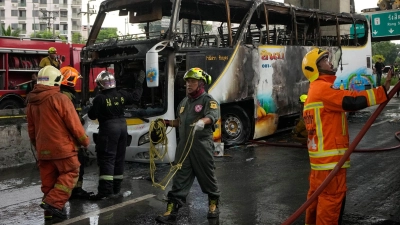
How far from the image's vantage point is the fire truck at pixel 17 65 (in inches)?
650

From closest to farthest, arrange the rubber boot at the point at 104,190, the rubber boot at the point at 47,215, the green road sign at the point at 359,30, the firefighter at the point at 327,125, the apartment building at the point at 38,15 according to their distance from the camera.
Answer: the firefighter at the point at 327,125 → the rubber boot at the point at 47,215 → the rubber boot at the point at 104,190 → the green road sign at the point at 359,30 → the apartment building at the point at 38,15

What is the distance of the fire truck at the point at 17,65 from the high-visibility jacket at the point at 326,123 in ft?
45.1

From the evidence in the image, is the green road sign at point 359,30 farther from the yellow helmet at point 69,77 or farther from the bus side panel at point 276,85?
the yellow helmet at point 69,77

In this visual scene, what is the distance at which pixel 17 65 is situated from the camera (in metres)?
17.1

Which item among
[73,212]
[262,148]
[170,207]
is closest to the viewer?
[170,207]

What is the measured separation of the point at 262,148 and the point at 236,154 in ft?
3.06

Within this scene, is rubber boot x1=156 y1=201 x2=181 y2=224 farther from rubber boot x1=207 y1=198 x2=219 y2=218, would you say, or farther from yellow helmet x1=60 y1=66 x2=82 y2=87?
yellow helmet x1=60 y1=66 x2=82 y2=87

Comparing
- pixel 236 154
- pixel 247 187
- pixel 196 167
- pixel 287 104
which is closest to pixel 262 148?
pixel 236 154

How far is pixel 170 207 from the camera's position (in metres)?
5.68

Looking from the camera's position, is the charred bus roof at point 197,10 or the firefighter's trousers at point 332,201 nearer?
the firefighter's trousers at point 332,201

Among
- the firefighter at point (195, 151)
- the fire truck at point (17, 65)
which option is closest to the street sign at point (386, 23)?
the fire truck at point (17, 65)

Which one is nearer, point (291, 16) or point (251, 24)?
point (251, 24)

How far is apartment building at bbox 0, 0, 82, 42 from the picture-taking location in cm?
9562

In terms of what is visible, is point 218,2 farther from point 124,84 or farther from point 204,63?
point 124,84
